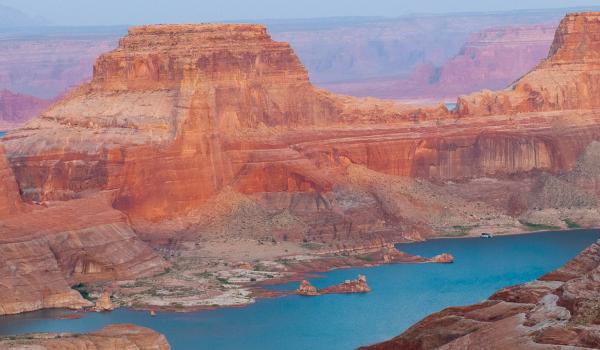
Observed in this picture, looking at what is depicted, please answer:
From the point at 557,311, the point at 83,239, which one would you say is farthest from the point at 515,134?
the point at 557,311

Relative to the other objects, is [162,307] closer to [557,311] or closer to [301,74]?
[301,74]

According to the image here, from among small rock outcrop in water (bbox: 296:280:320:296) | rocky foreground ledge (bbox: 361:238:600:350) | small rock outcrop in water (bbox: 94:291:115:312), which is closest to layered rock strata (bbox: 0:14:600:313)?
small rock outcrop in water (bbox: 94:291:115:312)

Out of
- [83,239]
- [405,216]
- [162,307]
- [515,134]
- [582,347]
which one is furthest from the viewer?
[515,134]

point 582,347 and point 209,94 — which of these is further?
point 209,94

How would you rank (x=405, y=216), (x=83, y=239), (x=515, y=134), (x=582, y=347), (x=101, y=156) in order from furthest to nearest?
(x=515, y=134)
(x=405, y=216)
(x=101, y=156)
(x=83, y=239)
(x=582, y=347)

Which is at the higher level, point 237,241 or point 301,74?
point 301,74

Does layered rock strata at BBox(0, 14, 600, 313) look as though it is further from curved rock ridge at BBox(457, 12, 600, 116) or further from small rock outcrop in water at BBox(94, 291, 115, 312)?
small rock outcrop in water at BBox(94, 291, 115, 312)

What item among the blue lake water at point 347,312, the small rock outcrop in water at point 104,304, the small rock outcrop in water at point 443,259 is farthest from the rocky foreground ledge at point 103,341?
the small rock outcrop in water at point 443,259
